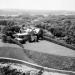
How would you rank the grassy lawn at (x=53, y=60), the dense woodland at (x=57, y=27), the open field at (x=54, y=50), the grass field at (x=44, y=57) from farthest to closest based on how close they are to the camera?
the dense woodland at (x=57, y=27) → the open field at (x=54, y=50) → the grass field at (x=44, y=57) → the grassy lawn at (x=53, y=60)

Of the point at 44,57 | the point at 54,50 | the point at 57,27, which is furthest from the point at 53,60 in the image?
the point at 57,27

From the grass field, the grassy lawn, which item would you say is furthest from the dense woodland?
the grassy lawn

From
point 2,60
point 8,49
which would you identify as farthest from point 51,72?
Answer: point 8,49

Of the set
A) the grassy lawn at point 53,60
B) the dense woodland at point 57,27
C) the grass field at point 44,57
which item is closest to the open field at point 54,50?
the grass field at point 44,57

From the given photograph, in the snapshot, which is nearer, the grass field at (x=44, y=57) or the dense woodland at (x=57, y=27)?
the grass field at (x=44, y=57)

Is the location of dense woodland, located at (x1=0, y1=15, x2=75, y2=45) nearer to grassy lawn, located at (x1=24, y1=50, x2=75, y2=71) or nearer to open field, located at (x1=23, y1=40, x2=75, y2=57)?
open field, located at (x1=23, y1=40, x2=75, y2=57)

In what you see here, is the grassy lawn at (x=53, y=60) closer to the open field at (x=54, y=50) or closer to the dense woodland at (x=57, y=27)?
the open field at (x=54, y=50)

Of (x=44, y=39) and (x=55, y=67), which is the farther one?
(x=44, y=39)

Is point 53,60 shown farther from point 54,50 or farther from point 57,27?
point 57,27

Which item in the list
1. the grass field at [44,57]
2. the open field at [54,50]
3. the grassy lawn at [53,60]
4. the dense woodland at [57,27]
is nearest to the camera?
the grassy lawn at [53,60]

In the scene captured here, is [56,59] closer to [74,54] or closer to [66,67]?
[66,67]

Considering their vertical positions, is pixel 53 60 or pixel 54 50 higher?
pixel 54 50
